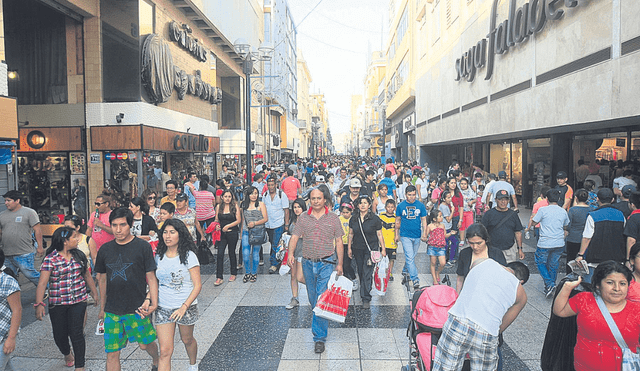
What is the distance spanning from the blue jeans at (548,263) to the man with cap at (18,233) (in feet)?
24.7

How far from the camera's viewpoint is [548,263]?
7.29 meters

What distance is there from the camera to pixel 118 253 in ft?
13.7

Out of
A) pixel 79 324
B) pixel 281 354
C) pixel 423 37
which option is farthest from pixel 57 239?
pixel 423 37

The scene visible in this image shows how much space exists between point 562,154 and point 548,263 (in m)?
9.04

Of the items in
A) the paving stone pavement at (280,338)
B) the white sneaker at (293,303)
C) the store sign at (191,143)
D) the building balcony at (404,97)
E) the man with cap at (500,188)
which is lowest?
the paving stone pavement at (280,338)

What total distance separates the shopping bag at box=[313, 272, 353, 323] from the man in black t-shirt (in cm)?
184

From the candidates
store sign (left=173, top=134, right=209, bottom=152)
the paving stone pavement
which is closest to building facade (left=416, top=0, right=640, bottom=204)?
the paving stone pavement

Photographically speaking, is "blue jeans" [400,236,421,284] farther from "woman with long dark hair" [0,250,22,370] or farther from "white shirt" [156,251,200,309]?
"woman with long dark hair" [0,250,22,370]

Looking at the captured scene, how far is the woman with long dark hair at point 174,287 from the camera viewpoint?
13.8 ft

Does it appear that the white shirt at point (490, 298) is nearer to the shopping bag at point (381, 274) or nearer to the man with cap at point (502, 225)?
the shopping bag at point (381, 274)

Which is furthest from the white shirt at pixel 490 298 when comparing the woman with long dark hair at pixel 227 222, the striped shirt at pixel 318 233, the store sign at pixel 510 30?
the store sign at pixel 510 30

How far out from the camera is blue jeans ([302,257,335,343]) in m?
5.32

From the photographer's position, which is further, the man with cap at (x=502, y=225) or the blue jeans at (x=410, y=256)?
the blue jeans at (x=410, y=256)

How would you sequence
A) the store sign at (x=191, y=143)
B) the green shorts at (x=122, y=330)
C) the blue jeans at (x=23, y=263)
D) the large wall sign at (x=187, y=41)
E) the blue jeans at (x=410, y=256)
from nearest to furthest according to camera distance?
the green shorts at (x=122, y=330) → the blue jeans at (x=23, y=263) → the blue jeans at (x=410, y=256) → the large wall sign at (x=187, y=41) → the store sign at (x=191, y=143)
